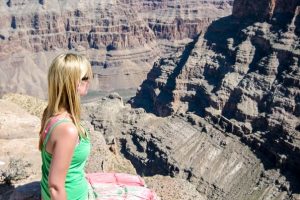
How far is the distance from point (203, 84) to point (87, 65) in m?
61.7

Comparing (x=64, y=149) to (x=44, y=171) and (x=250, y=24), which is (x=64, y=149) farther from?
(x=250, y=24)

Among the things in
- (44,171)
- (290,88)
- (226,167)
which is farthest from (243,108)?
(44,171)

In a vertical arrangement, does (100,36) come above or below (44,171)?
below

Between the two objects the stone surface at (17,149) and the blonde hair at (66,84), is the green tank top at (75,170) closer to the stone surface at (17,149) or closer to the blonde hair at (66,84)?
the blonde hair at (66,84)

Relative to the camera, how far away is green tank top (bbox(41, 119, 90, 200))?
19.0ft

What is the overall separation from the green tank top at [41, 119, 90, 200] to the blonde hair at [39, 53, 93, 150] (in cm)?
20

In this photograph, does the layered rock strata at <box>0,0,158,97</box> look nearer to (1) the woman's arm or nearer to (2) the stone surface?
(2) the stone surface

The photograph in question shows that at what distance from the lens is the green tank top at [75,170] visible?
5.79 metres

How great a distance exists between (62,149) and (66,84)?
33.0 inches

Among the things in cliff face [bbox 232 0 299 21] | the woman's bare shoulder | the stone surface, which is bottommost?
cliff face [bbox 232 0 299 21]

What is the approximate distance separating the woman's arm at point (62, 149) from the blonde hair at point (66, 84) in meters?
0.26

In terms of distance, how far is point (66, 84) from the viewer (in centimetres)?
562

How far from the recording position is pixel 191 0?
136 m

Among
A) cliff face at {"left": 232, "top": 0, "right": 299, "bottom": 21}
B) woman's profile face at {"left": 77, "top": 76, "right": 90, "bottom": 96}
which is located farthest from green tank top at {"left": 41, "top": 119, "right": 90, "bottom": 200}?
cliff face at {"left": 232, "top": 0, "right": 299, "bottom": 21}
